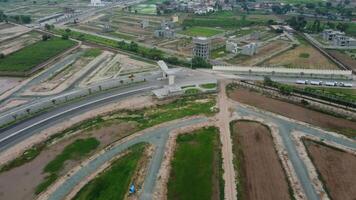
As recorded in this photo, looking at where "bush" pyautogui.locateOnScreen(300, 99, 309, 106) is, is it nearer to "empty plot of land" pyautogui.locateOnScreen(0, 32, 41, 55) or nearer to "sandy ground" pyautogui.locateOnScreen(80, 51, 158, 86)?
"sandy ground" pyautogui.locateOnScreen(80, 51, 158, 86)

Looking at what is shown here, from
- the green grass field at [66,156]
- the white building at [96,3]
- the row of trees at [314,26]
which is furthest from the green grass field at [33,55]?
the white building at [96,3]

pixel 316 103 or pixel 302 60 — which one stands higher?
pixel 302 60

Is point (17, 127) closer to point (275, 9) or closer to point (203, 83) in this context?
point (203, 83)

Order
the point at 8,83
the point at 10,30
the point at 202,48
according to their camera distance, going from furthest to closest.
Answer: the point at 10,30 → the point at 202,48 → the point at 8,83

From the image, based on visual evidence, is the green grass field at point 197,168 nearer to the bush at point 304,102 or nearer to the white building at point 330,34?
the bush at point 304,102

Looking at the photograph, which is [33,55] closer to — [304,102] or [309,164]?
[304,102]

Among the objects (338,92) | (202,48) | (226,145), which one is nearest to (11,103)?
(226,145)

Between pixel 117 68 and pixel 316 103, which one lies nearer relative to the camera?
pixel 316 103
